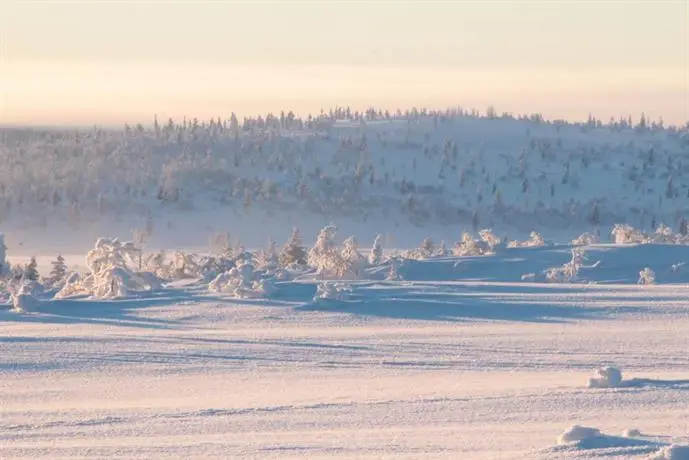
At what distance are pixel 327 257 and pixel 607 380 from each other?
979cm

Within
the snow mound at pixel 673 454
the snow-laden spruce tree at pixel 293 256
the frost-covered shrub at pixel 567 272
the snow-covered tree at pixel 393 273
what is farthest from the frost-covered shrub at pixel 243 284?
the snow mound at pixel 673 454

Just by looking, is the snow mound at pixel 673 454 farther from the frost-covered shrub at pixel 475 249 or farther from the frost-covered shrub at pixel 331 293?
the frost-covered shrub at pixel 475 249

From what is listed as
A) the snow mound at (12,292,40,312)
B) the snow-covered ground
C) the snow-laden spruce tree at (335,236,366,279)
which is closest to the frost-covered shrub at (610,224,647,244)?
the snow-covered ground

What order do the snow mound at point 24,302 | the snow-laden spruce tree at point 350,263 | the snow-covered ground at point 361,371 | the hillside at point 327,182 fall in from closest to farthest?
the snow-covered ground at point 361,371 < the snow mound at point 24,302 < the snow-laden spruce tree at point 350,263 < the hillside at point 327,182

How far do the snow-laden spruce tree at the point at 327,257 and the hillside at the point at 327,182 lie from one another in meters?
28.6

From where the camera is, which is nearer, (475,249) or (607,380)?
(607,380)

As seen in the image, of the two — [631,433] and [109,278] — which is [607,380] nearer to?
[631,433]

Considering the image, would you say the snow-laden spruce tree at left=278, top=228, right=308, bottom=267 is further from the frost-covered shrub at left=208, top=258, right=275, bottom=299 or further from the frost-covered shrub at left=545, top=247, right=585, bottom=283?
the frost-covered shrub at left=208, top=258, right=275, bottom=299

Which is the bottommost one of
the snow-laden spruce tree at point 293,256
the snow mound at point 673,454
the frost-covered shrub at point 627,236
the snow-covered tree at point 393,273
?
the snow-laden spruce tree at point 293,256

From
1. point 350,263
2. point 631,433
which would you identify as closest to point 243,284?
point 350,263

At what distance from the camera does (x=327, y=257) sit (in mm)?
19375

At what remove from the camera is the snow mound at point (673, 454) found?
6816 millimetres

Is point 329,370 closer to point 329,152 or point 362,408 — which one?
point 362,408

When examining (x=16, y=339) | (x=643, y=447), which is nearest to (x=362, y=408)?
(x=643, y=447)
